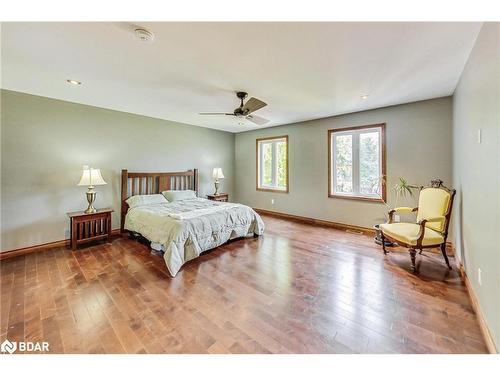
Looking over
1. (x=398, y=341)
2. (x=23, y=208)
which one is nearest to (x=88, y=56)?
(x=23, y=208)

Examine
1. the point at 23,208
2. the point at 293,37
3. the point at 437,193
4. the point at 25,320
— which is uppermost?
the point at 293,37

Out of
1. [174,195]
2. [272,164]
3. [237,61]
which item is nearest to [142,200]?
[174,195]

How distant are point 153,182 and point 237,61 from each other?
354cm

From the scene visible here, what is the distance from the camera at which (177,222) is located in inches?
118

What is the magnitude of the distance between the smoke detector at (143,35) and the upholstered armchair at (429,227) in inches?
139

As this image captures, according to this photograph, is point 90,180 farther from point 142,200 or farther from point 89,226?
point 142,200

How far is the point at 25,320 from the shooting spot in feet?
6.11

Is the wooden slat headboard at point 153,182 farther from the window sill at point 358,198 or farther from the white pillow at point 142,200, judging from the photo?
the window sill at point 358,198

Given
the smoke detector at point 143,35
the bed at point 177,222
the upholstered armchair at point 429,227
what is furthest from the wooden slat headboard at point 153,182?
the upholstered armchair at point 429,227

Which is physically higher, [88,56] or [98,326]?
[88,56]

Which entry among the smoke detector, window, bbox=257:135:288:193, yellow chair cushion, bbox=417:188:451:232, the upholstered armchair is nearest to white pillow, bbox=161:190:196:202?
window, bbox=257:135:288:193

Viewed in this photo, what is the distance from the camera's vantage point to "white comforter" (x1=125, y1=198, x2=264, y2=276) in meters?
2.86
